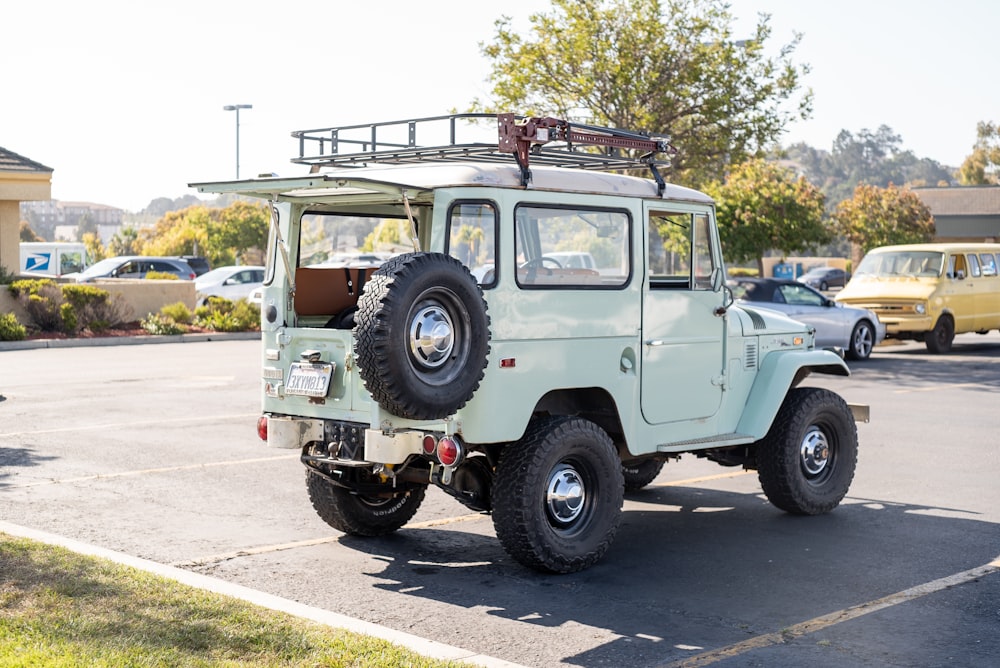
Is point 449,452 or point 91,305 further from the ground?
point 91,305

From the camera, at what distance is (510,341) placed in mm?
7160

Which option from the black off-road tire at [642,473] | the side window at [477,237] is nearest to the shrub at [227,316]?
the black off-road tire at [642,473]

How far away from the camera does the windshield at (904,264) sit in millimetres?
23883

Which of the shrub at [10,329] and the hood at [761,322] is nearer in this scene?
the hood at [761,322]

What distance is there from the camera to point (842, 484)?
916cm

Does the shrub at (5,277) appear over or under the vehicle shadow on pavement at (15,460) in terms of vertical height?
over

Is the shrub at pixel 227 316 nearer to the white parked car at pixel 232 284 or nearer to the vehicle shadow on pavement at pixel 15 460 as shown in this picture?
the white parked car at pixel 232 284

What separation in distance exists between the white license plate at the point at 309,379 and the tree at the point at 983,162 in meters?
103

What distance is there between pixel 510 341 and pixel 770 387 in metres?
2.43

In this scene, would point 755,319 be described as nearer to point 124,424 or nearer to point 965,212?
point 124,424

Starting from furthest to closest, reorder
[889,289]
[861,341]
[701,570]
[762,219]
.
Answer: [762,219] < [889,289] < [861,341] < [701,570]

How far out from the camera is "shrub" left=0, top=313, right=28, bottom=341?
24641 millimetres

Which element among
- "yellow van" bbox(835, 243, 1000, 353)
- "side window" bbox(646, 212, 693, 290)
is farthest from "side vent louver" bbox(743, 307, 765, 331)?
"yellow van" bbox(835, 243, 1000, 353)

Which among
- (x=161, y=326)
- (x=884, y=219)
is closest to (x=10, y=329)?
(x=161, y=326)
